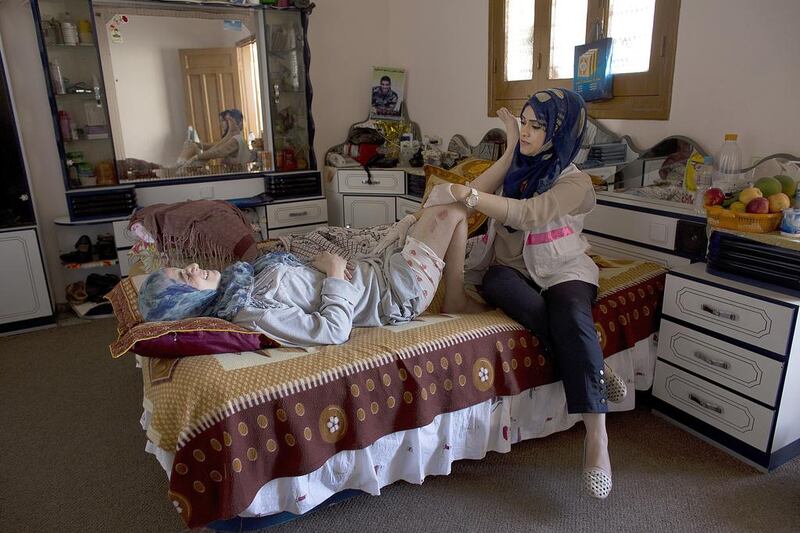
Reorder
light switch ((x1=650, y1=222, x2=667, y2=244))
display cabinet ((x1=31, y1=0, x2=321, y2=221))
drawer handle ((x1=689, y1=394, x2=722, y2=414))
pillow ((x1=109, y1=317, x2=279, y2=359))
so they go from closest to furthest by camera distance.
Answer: pillow ((x1=109, y1=317, x2=279, y2=359)) → drawer handle ((x1=689, y1=394, x2=722, y2=414)) → light switch ((x1=650, y1=222, x2=667, y2=244)) → display cabinet ((x1=31, y1=0, x2=321, y2=221))

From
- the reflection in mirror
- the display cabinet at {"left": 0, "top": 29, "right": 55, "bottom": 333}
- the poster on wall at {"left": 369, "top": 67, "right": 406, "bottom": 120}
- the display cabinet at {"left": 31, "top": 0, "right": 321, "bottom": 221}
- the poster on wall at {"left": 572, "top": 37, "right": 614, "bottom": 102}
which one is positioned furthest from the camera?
the poster on wall at {"left": 369, "top": 67, "right": 406, "bottom": 120}

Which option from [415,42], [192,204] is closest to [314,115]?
[415,42]

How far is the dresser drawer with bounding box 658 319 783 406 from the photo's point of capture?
5.89 feet

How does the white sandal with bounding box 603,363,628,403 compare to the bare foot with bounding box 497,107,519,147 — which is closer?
the white sandal with bounding box 603,363,628,403

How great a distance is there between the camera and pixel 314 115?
13.9ft

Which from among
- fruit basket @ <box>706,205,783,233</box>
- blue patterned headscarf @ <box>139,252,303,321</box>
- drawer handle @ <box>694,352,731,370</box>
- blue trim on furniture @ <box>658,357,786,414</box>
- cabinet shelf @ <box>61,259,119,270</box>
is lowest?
blue trim on furniture @ <box>658,357,786,414</box>

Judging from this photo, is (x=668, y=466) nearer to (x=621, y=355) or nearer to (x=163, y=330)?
(x=621, y=355)

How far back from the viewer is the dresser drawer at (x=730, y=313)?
5.74ft

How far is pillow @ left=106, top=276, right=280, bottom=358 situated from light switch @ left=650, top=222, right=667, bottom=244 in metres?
1.67

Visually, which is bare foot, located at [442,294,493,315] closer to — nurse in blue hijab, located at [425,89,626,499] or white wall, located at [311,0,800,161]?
nurse in blue hijab, located at [425,89,626,499]

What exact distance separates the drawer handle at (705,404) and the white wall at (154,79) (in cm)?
324

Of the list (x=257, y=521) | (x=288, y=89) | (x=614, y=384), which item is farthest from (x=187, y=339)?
(x=288, y=89)

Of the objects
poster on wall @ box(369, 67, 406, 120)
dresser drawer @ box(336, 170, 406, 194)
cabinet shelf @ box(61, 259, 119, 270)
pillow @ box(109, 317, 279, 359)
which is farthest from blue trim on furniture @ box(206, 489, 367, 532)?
poster on wall @ box(369, 67, 406, 120)

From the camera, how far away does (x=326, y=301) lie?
1771mm
